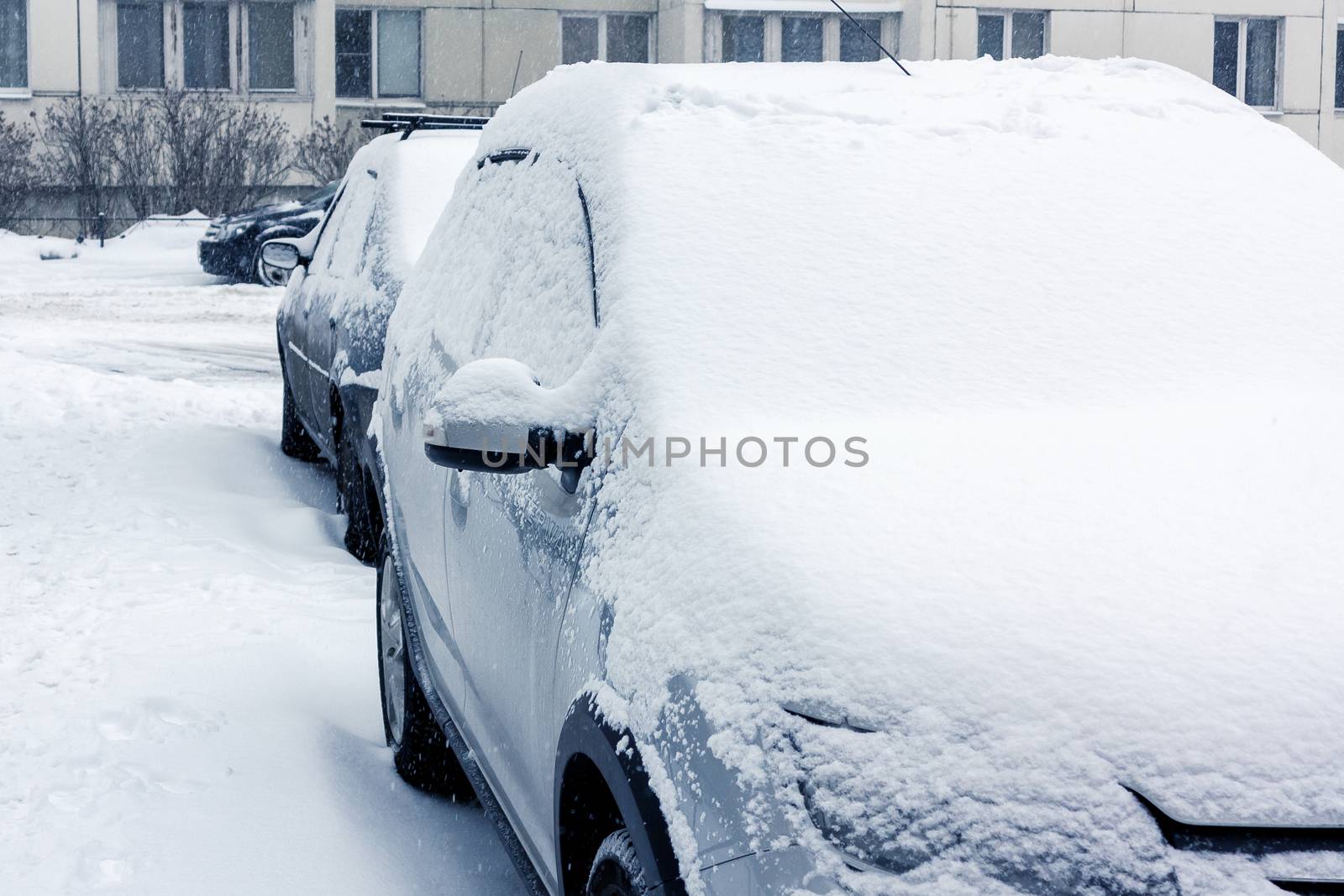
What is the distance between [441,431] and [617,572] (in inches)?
22.4

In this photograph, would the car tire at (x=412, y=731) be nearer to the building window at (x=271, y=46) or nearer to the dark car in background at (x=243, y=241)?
the dark car in background at (x=243, y=241)

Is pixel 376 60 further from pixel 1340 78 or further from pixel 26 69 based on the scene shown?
pixel 1340 78

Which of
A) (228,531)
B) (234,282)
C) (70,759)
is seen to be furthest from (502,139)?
(234,282)

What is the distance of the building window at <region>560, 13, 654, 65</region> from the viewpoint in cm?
3195

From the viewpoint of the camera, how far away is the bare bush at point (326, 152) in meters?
27.2

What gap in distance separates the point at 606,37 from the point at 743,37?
2.74m

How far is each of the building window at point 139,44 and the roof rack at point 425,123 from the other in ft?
78.2

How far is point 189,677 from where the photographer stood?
4.83 meters

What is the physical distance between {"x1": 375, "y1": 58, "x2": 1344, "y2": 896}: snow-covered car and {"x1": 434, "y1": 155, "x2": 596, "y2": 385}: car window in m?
0.01

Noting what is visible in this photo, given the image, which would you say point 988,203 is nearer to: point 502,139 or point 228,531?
point 502,139

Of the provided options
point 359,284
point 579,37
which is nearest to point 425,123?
point 359,284

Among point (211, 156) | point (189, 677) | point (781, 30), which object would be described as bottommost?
point (189, 677)

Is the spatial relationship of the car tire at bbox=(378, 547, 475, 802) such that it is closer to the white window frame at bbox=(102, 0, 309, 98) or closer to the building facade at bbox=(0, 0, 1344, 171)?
the building facade at bbox=(0, 0, 1344, 171)

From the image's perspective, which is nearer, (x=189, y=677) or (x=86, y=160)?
(x=189, y=677)
